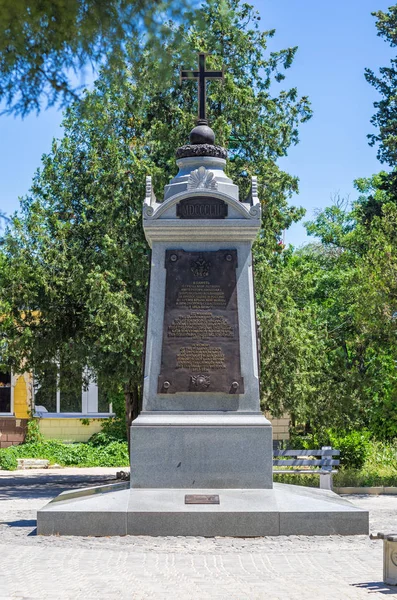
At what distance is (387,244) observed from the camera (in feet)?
69.5

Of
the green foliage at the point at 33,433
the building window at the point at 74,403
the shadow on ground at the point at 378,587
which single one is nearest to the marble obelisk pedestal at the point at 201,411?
the shadow on ground at the point at 378,587

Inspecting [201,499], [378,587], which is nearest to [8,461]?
[201,499]

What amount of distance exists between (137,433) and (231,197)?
10.8 ft

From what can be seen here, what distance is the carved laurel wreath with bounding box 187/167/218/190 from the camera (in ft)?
41.8

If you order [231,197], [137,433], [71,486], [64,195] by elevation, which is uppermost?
[64,195]

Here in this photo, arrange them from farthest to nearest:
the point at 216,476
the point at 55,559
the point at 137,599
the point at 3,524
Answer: the point at 3,524 → the point at 216,476 → the point at 55,559 → the point at 137,599

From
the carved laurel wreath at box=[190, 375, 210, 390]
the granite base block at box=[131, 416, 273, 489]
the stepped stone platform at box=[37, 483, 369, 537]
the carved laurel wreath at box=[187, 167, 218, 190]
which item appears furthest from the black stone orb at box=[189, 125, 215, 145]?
the stepped stone platform at box=[37, 483, 369, 537]

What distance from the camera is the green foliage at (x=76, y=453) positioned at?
30.2 m

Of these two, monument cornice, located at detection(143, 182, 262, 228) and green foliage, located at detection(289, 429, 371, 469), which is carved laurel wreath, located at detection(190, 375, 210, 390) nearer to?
monument cornice, located at detection(143, 182, 262, 228)

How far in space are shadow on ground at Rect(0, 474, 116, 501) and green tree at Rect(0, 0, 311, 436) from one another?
2.10 m

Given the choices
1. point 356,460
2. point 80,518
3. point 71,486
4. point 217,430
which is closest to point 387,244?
point 356,460

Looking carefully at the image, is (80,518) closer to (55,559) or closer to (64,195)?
(55,559)

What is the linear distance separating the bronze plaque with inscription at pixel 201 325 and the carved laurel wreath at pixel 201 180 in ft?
2.89

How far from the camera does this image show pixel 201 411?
481 inches
